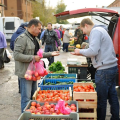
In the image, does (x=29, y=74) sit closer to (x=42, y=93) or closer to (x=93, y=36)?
(x=42, y=93)

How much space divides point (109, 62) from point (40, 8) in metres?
53.9

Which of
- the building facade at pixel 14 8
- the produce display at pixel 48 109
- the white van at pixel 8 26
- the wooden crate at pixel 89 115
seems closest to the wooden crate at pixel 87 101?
the wooden crate at pixel 89 115

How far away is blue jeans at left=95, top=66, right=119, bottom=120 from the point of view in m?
4.24

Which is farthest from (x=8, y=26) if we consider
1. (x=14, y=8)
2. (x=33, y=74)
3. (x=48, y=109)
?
(x=14, y=8)

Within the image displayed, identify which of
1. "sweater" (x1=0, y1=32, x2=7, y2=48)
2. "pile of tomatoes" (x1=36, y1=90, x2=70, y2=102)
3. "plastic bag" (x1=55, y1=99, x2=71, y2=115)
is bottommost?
"pile of tomatoes" (x1=36, y1=90, x2=70, y2=102)

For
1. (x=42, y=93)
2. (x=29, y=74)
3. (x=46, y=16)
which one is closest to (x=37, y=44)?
(x=29, y=74)

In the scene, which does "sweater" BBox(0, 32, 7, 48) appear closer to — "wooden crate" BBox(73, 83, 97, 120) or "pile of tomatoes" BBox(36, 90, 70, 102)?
"pile of tomatoes" BBox(36, 90, 70, 102)

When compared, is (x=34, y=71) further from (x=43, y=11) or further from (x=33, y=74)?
(x=43, y=11)

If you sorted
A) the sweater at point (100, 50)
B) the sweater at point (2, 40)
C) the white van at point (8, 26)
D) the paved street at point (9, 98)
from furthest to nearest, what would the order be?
the white van at point (8, 26) → the sweater at point (2, 40) → the paved street at point (9, 98) → the sweater at point (100, 50)

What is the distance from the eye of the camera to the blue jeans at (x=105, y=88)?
13.9 ft

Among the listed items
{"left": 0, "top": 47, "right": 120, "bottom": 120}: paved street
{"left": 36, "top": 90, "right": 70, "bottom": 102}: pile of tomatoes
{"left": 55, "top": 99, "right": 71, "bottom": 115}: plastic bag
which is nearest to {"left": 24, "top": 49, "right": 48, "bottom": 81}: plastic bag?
{"left": 36, "top": 90, "right": 70, "bottom": 102}: pile of tomatoes

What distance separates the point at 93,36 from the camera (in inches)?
161

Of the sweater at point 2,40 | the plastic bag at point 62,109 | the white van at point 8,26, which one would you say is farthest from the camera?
the white van at point 8,26

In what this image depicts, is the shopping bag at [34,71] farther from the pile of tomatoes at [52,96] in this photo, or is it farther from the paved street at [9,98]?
the paved street at [9,98]
